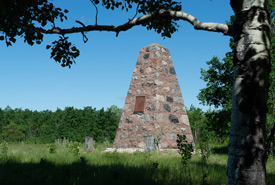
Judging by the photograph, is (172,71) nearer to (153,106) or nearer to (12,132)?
(153,106)

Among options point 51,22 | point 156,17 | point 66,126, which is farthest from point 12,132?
point 156,17

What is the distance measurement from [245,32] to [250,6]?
0.31 m

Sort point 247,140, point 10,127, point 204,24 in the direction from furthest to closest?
1. point 10,127
2. point 204,24
3. point 247,140

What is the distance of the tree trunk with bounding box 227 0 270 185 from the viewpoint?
9.03 ft

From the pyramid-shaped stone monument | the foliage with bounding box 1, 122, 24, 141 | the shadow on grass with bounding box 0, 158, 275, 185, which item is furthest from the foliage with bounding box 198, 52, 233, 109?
the foliage with bounding box 1, 122, 24, 141

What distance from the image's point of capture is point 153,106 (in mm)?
10766

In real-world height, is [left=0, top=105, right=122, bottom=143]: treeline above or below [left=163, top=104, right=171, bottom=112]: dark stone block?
below

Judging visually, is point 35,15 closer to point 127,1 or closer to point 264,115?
point 127,1

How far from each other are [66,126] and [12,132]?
5133 mm

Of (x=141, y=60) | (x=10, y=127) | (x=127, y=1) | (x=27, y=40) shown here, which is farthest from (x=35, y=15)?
(x=10, y=127)

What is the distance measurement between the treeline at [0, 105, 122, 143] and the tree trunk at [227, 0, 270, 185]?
1423 cm

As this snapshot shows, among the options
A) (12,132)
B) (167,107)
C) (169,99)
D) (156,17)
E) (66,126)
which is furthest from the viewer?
(12,132)

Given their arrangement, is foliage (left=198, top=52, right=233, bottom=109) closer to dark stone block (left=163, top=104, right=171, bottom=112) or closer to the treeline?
dark stone block (left=163, top=104, right=171, bottom=112)

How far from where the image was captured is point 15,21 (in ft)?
15.0
